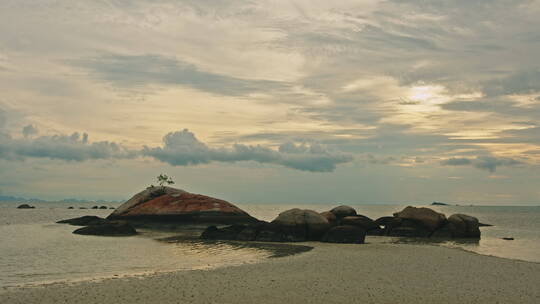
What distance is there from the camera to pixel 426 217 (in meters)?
48.1

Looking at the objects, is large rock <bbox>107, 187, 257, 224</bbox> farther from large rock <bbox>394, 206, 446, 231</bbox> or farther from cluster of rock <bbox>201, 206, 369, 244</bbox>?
large rock <bbox>394, 206, 446, 231</bbox>

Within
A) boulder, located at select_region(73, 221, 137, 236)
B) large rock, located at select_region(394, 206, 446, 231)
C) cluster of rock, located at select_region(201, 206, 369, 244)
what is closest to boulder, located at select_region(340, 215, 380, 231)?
large rock, located at select_region(394, 206, 446, 231)

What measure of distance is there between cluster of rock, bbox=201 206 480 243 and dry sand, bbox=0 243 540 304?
12.7 m

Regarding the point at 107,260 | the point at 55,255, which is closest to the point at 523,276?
the point at 107,260

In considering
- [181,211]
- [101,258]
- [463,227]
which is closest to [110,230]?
[181,211]

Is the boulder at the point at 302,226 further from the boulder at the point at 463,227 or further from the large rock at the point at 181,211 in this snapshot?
the large rock at the point at 181,211

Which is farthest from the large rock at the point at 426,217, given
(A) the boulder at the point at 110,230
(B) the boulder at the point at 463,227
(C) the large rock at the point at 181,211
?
(A) the boulder at the point at 110,230

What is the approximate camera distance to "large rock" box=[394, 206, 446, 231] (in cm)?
4722

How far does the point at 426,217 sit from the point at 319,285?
3407 cm

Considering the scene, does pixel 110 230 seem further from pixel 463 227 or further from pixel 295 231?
pixel 463 227

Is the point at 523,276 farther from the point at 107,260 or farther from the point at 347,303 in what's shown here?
the point at 107,260

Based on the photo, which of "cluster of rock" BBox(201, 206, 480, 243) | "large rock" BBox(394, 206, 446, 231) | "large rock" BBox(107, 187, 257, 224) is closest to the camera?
"cluster of rock" BBox(201, 206, 480, 243)

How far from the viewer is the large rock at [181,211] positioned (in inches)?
2253

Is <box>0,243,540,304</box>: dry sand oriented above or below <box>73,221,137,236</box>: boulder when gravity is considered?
above
